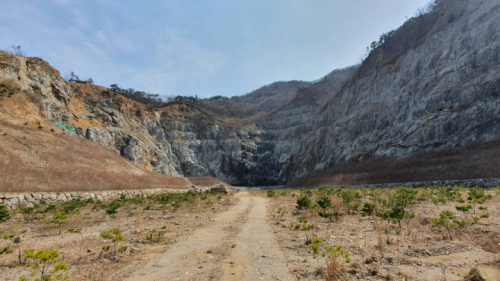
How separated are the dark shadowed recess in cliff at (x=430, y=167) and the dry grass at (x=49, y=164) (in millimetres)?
33683

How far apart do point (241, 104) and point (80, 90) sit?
77.7 metres

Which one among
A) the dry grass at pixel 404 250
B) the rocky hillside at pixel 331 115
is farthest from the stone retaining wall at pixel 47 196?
the dry grass at pixel 404 250

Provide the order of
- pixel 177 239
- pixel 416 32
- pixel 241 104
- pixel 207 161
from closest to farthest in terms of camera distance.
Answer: pixel 177 239, pixel 416 32, pixel 207 161, pixel 241 104

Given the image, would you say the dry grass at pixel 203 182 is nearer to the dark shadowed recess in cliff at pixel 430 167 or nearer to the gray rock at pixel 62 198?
the dark shadowed recess in cliff at pixel 430 167

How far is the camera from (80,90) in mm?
48188

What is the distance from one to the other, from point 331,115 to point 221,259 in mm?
60590

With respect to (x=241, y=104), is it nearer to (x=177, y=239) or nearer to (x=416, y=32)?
(x=416, y=32)

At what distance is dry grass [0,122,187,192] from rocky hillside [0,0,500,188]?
4.04 m

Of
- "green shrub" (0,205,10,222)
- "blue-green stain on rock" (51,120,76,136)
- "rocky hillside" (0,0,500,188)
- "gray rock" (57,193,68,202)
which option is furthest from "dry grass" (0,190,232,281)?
"blue-green stain on rock" (51,120,76,136)

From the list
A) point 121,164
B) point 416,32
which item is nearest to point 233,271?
point 121,164

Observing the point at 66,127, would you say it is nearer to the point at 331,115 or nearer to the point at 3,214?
the point at 3,214

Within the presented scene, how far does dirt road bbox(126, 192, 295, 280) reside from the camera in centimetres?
479

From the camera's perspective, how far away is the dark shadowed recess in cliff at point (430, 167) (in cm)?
2402

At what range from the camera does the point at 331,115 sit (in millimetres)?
61000
